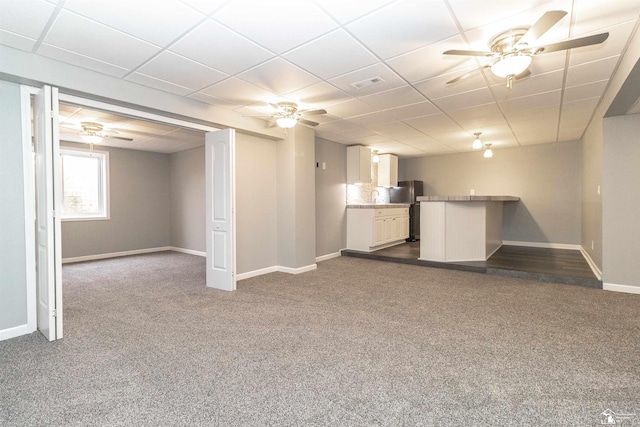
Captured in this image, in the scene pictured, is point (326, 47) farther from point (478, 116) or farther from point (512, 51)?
point (478, 116)

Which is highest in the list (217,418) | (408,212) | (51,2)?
(51,2)

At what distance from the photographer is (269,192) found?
5.27m

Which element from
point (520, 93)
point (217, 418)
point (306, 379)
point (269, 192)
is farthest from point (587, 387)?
point (269, 192)

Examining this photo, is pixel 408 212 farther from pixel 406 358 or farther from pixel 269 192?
pixel 406 358

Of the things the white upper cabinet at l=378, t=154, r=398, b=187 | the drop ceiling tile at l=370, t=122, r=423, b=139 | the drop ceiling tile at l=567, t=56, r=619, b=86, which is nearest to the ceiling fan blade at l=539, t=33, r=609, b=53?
the drop ceiling tile at l=567, t=56, r=619, b=86

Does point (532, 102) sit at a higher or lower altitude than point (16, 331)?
higher

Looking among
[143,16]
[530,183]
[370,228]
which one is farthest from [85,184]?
[530,183]

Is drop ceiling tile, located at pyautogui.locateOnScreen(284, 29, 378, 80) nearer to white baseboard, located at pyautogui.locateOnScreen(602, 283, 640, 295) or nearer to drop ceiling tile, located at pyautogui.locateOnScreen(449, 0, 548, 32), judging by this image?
drop ceiling tile, located at pyautogui.locateOnScreen(449, 0, 548, 32)

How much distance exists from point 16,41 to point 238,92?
1.87 meters

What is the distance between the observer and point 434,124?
525 cm

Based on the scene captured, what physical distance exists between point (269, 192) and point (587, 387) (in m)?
4.43

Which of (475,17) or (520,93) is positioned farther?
(520,93)

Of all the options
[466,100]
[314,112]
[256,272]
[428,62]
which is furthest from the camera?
[256,272]

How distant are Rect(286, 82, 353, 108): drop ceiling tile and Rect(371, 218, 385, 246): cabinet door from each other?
3.25 m
